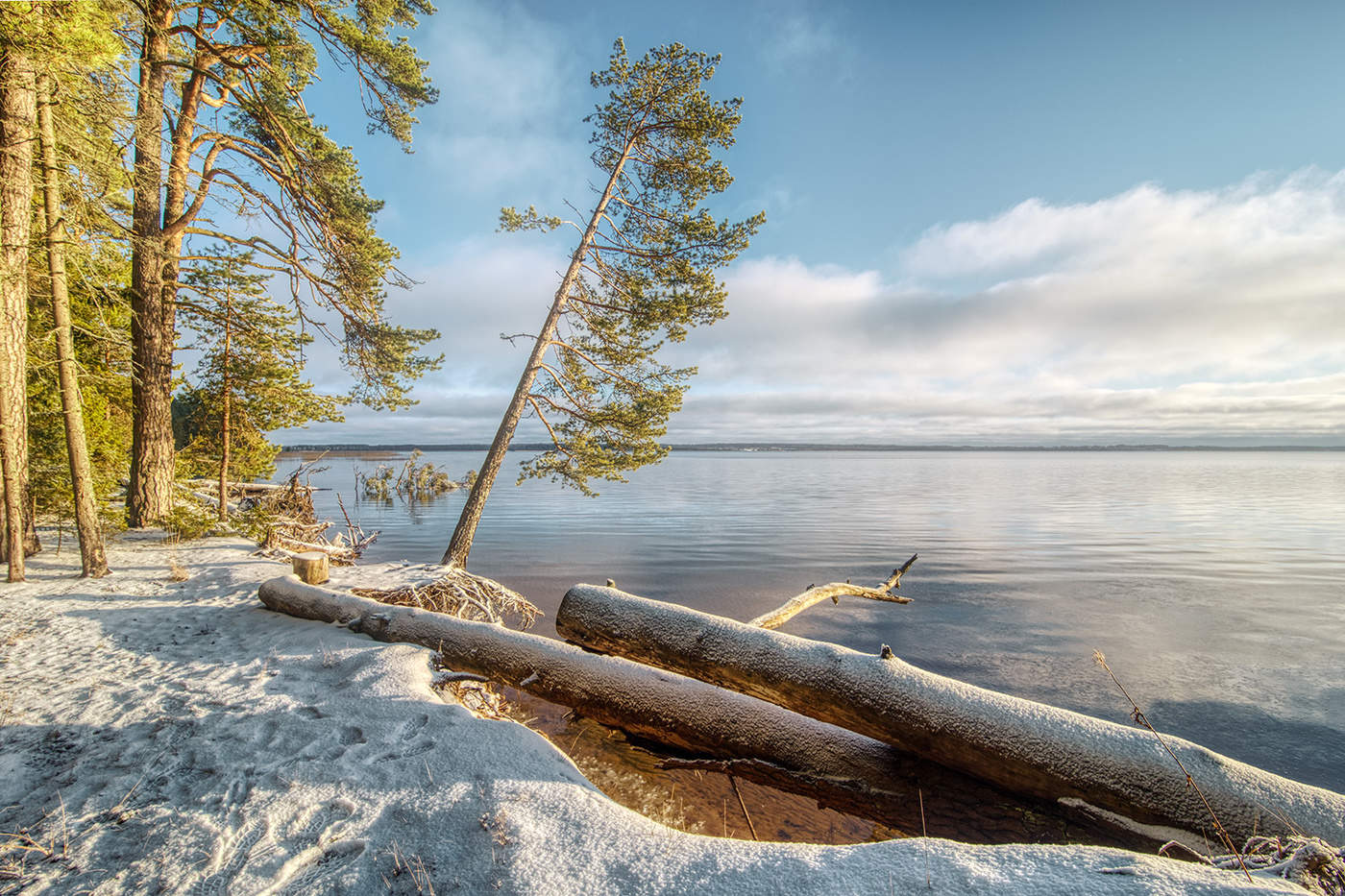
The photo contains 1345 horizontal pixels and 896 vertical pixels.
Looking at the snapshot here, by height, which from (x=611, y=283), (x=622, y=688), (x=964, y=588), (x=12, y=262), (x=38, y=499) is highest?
(x=611, y=283)

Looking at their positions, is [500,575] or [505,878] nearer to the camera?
[505,878]

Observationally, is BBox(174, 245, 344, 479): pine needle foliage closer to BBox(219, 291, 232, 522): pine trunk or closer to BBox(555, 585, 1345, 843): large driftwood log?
BBox(219, 291, 232, 522): pine trunk

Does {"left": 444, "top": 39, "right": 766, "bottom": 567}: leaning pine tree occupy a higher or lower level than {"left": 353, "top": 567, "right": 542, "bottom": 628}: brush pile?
higher

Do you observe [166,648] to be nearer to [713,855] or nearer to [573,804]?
[573,804]

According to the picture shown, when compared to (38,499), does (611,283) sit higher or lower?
higher

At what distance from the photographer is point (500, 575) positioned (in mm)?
14641

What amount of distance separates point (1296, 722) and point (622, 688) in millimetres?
8484

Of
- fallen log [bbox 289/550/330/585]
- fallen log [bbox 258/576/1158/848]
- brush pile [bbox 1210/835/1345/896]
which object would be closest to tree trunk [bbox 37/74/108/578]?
fallen log [bbox 289/550/330/585]

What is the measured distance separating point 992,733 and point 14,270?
12.5 metres

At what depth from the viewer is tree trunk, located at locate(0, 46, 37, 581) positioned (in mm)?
7016

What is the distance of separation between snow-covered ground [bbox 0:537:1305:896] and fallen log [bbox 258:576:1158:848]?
0.91 meters

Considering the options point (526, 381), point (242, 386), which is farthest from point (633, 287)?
point (242, 386)

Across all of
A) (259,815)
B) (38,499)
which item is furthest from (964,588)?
(38,499)

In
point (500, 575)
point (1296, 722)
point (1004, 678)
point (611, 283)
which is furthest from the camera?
point (500, 575)
